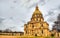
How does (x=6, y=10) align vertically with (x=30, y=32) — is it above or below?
above

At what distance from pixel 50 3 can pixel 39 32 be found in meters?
1.10

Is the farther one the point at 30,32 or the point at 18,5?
the point at 30,32

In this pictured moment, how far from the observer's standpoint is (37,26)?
6.76 meters

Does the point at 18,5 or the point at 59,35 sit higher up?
the point at 18,5

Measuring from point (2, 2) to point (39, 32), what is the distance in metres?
1.64

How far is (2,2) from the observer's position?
20.1 feet

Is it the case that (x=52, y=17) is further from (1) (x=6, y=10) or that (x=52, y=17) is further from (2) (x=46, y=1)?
(1) (x=6, y=10)

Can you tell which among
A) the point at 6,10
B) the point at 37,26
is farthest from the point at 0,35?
the point at 37,26

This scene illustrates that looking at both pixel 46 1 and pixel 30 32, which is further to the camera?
pixel 30 32

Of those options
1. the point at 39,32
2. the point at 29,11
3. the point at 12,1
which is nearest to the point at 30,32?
the point at 39,32

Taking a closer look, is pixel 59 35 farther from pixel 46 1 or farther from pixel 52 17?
pixel 46 1

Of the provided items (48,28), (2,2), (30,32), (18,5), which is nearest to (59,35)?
(48,28)

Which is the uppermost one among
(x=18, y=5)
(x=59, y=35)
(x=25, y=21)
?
(x=18, y=5)

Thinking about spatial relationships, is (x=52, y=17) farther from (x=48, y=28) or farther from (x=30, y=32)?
(x=30, y=32)
